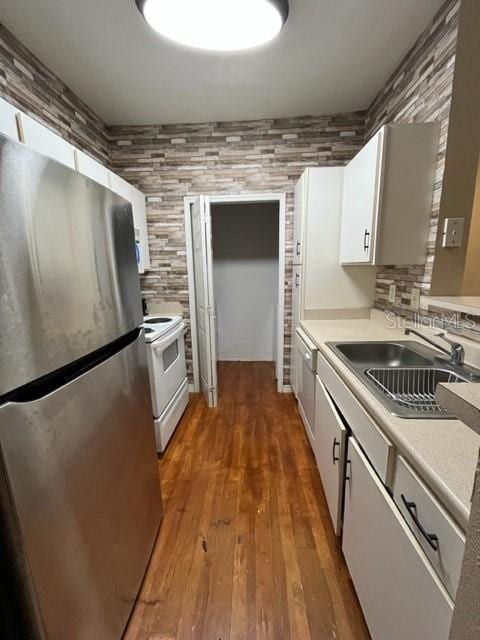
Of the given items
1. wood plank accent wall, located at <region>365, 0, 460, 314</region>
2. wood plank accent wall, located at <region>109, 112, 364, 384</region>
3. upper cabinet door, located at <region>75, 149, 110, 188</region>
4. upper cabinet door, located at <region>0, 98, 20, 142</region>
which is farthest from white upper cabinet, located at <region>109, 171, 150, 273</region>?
wood plank accent wall, located at <region>365, 0, 460, 314</region>

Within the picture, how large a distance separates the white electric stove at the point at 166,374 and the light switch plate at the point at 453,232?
72.3 inches

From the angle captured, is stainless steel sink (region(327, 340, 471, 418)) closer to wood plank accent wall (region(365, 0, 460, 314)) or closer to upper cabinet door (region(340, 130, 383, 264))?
wood plank accent wall (region(365, 0, 460, 314))

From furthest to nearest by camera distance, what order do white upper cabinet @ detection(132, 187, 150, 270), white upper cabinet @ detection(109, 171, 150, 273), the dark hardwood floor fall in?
white upper cabinet @ detection(132, 187, 150, 270)
white upper cabinet @ detection(109, 171, 150, 273)
the dark hardwood floor

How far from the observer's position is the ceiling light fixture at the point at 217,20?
1.21m

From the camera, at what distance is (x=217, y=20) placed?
1.28m

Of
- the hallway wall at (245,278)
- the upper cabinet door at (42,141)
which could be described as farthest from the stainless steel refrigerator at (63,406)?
the hallway wall at (245,278)

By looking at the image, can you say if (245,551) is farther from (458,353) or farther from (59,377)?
(458,353)

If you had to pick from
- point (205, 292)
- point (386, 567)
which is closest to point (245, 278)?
point (205, 292)

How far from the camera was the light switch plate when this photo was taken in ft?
4.74

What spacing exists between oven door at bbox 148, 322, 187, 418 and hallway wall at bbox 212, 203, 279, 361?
1285 millimetres

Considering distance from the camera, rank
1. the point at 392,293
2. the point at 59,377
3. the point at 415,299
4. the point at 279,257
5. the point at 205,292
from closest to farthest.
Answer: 1. the point at 59,377
2. the point at 415,299
3. the point at 392,293
4. the point at 205,292
5. the point at 279,257

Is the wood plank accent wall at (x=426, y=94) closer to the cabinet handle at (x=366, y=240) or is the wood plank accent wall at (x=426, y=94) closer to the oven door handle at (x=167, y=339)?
the cabinet handle at (x=366, y=240)

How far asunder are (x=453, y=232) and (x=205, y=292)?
1.79m

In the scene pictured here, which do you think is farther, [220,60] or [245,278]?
[245,278]
